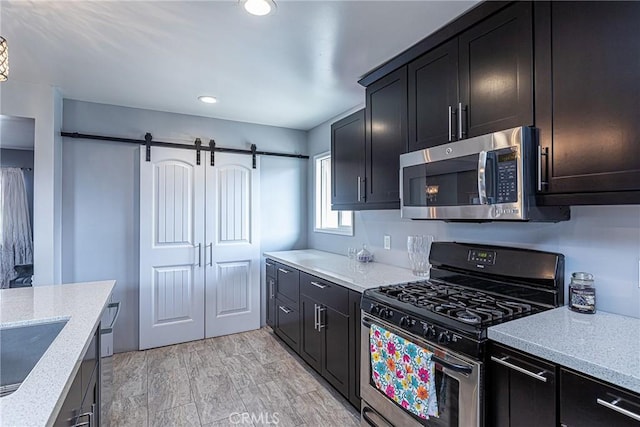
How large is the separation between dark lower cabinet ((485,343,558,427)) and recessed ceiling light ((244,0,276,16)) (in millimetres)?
1883

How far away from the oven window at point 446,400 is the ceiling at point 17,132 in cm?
357

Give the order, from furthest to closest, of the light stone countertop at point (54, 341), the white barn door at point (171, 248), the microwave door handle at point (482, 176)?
the white barn door at point (171, 248)
the microwave door handle at point (482, 176)
the light stone countertop at point (54, 341)

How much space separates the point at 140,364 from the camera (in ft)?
9.75

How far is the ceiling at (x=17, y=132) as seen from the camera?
2.78m

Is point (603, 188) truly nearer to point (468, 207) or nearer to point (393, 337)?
point (468, 207)

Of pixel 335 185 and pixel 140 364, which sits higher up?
pixel 335 185

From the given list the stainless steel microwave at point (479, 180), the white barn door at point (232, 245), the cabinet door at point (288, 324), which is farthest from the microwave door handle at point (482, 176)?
the white barn door at point (232, 245)

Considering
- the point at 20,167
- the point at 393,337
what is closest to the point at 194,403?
the point at 393,337

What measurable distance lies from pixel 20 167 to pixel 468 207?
588 centimetres

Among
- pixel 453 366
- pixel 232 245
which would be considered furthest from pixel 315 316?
pixel 232 245

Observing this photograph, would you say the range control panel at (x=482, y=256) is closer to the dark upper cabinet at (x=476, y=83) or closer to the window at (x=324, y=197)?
the dark upper cabinet at (x=476, y=83)

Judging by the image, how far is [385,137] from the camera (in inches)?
93.1

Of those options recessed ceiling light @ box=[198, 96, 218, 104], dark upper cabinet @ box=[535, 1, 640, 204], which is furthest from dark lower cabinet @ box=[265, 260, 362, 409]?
recessed ceiling light @ box=[198, 96, 218, 104]

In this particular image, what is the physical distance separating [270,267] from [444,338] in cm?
247
